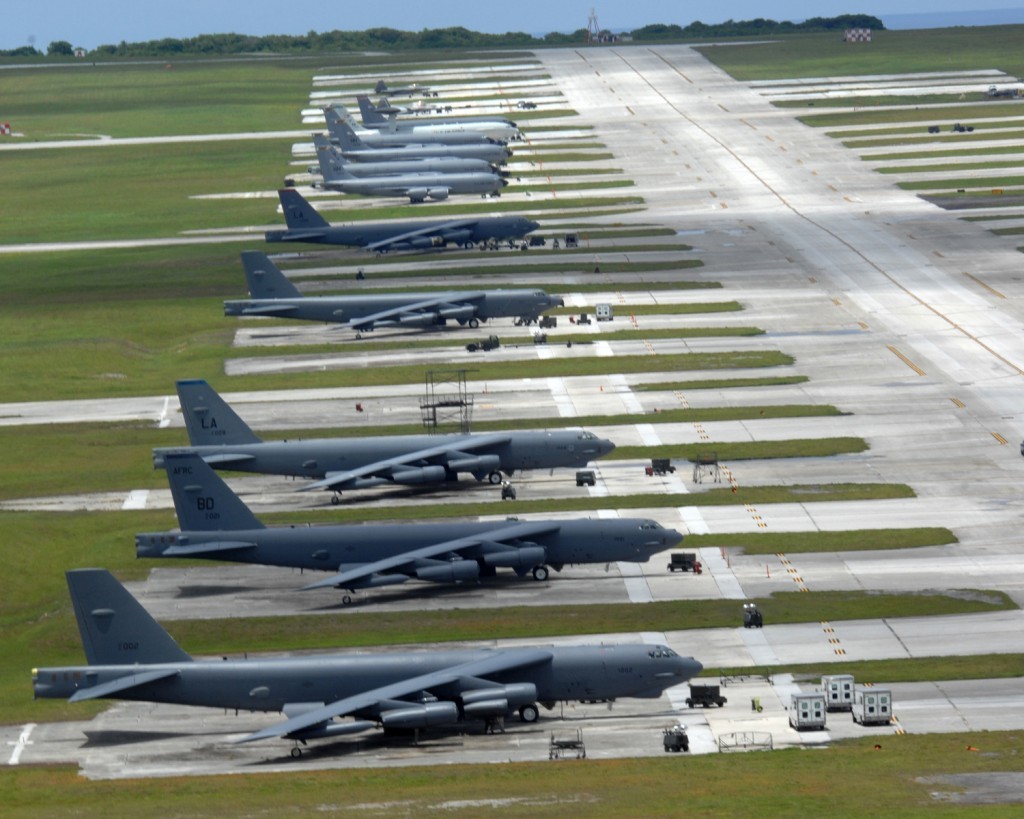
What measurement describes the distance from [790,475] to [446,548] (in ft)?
80.4

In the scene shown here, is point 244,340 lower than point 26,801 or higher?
higher

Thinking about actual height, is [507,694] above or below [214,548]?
below

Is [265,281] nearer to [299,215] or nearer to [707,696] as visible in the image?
[299,215]

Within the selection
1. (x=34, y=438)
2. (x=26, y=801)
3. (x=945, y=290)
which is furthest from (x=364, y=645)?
(x=945, y=290)

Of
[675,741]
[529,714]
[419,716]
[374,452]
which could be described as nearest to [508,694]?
[529,714]

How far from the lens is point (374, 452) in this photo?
97.1m

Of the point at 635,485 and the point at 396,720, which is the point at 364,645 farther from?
the point at 635,485

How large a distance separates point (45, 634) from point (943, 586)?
3917 centimetres

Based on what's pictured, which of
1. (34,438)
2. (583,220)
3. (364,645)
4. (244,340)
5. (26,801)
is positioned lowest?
(26,801)

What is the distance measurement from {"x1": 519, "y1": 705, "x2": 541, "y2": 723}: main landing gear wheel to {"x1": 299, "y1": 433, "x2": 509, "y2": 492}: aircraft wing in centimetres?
2937

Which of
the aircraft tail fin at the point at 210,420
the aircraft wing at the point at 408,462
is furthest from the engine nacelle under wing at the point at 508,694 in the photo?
the aircraft tail fin at the point at 210,420

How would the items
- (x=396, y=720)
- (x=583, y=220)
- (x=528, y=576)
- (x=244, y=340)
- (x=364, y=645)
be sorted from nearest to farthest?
(x=396, y=720), (x=364, y=645), (x=528, y=576), (x=244, y=340), (x=583, y=220)

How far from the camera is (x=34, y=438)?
11181 centimetres

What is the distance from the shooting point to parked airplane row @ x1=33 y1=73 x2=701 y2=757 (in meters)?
65.7
